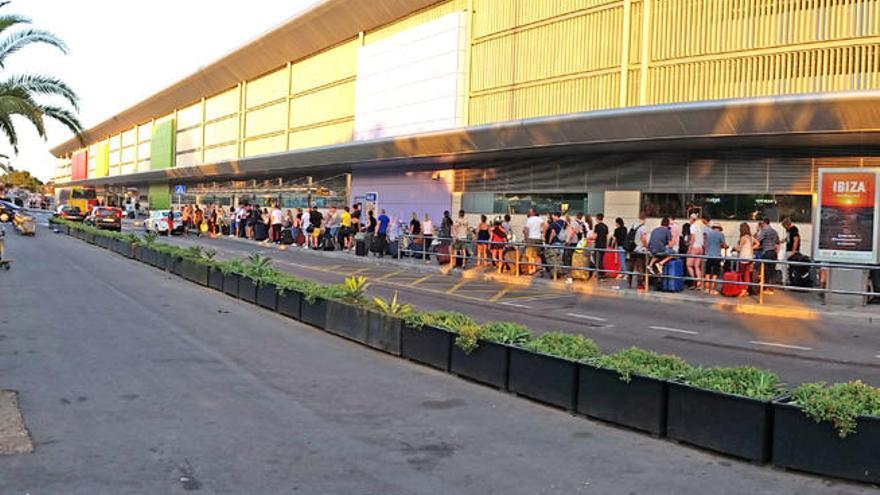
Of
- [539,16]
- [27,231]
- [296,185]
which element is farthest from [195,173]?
[539,16]

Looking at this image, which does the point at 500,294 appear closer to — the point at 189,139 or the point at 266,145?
the point at 266,145

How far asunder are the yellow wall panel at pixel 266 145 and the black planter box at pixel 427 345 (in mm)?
37262

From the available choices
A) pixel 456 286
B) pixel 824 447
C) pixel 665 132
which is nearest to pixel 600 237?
pixel 665 132

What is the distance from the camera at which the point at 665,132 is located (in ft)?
65.0

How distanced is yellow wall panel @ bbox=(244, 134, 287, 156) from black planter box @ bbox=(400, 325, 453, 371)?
3726 cm

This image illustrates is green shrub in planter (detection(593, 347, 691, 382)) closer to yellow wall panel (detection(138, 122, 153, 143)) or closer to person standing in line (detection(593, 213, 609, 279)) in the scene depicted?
person standing in line (detection(593, 213, 609, 279))

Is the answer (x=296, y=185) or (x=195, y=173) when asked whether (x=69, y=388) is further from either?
(x=195, y=173)

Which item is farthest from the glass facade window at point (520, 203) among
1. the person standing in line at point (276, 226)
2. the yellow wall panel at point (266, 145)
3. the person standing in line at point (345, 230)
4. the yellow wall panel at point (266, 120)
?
the yellow wall panel at point (266, 120)

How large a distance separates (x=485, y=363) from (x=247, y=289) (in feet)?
24.7

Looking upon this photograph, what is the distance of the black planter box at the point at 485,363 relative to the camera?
7.40m

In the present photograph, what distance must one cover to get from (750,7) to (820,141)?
13.1ft

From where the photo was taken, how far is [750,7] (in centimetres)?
1986

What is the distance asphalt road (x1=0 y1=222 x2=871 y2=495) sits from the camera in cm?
484

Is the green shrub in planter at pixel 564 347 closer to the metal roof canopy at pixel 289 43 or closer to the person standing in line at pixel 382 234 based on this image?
the metal roof canopy at pixel 289 43
